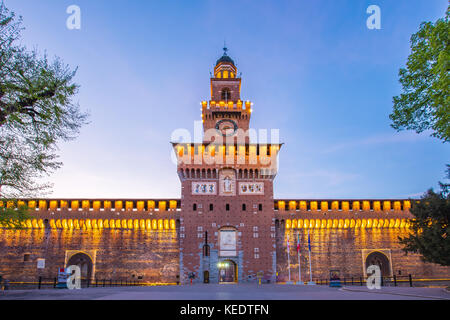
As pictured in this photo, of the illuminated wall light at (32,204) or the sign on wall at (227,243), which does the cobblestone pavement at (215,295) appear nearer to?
the sign on wall at (227,243)

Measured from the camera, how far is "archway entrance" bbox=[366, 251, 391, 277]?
40656 millimetres

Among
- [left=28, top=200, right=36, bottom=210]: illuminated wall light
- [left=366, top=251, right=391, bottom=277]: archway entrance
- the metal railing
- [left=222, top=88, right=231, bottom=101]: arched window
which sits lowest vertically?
the metal railing

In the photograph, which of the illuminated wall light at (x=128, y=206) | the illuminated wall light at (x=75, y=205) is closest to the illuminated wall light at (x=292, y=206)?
the illuminated wall light at (x=128, y=206)

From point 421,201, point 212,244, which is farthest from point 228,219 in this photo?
point 421,201

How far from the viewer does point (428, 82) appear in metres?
17.0

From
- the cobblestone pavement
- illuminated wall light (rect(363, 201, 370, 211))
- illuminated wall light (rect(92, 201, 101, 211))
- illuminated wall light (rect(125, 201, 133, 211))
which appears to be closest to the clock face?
illuminated wall light (rect(125, 201, 133, 211))

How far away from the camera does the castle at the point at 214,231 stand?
38.7 meters

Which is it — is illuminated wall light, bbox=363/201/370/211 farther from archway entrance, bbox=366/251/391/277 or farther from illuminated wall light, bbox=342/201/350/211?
archway entrance, bbox=366/251/391/277

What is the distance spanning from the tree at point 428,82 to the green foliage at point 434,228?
27.5ft

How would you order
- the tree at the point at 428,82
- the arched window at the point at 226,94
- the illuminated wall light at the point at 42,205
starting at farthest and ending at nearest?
the arched window at the point at 226,94 < the illuminated wall light at the point at 42,205 < the tree at the point at 428,82

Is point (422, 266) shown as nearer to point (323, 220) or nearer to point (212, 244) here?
point (323, 220)

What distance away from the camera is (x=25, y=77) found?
50.9ft

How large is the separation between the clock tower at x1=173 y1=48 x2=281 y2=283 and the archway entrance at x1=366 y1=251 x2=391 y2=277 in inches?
468

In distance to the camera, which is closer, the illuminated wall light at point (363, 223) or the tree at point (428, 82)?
the tree at point (428, 82)
